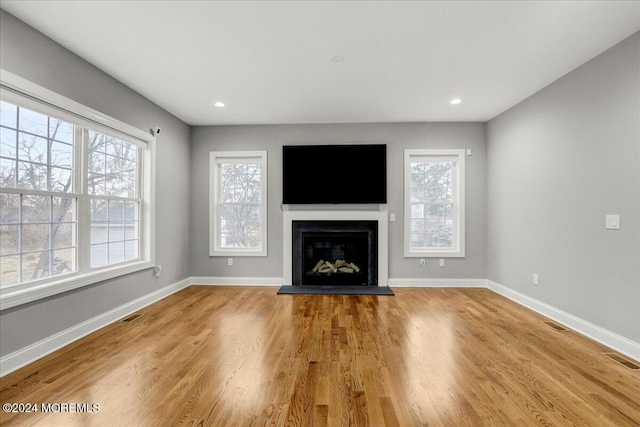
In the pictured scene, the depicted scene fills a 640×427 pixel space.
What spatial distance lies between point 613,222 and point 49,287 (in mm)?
4890

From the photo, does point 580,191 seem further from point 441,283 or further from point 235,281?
point 235,281

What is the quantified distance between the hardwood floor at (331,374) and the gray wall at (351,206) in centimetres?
142

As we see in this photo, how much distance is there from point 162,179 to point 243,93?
1698mm

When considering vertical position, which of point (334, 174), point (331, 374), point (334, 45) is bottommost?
point (331, 374)

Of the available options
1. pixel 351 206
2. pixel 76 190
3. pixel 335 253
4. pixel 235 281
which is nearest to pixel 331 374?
pixel 335 253

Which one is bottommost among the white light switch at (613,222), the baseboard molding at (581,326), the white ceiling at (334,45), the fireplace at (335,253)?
the baseboard molding at (581,326)

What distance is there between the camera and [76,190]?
2.76m

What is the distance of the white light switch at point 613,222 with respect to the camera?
8.32ft

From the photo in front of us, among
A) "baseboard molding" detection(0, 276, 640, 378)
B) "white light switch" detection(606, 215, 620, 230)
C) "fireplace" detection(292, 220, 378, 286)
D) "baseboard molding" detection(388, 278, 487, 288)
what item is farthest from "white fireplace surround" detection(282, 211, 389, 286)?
"white light switch" detection(606, 215, 620, 230)

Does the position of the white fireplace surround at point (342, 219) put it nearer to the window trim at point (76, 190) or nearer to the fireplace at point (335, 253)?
the fireplace at point (335, 253)

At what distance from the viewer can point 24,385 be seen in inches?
76.4

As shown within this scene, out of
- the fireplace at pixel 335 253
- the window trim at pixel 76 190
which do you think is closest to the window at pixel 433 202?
the fireplace at pixel 335 253

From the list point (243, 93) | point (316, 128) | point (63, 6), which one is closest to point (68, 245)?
point (63, 6)

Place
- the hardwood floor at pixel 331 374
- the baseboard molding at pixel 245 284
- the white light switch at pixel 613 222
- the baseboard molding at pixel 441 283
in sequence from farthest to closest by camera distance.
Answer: the baseboard molding at pixel 441 283, the white light switch at pixel 613 222, the baseboard molding at pixel 245 284, the hardwood floor at pixel 331 374
